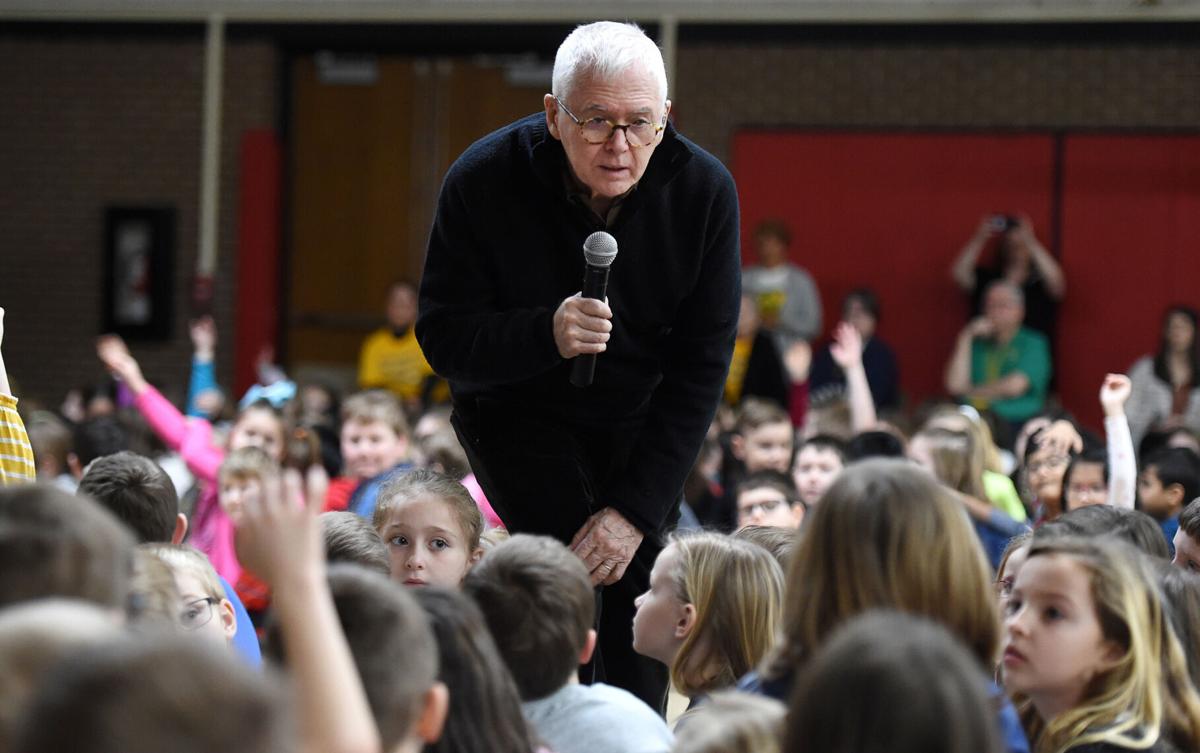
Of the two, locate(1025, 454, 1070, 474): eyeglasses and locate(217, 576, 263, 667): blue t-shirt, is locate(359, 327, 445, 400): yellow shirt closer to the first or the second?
locate(1025, 454, 1070, 474): eyeglasses

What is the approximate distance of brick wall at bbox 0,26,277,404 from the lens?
10.9 metres

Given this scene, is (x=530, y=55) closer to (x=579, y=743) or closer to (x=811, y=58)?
(x=811, y=58)

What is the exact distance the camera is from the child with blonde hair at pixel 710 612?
3.01 metres

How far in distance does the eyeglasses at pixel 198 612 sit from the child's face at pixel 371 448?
9.29 ft

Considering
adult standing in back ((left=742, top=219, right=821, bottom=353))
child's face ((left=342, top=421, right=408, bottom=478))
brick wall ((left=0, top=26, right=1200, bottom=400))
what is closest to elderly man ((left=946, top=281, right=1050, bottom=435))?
adult standing in back ((left=742, top=219, right=821, bottom=353))

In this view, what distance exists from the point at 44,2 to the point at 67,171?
1133mm

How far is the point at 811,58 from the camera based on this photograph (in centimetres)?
1023

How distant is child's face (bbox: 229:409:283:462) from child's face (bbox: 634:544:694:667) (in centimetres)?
337

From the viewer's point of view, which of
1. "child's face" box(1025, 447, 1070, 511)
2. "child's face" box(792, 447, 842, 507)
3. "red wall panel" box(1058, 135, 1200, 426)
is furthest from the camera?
"red wall panel" box(1058, 135, 1200, 426)

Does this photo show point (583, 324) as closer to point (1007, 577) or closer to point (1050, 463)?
point (1007, 577)

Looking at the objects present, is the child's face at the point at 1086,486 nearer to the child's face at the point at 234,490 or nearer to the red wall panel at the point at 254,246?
the child's face at the point at 234,490

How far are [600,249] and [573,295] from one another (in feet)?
0.63

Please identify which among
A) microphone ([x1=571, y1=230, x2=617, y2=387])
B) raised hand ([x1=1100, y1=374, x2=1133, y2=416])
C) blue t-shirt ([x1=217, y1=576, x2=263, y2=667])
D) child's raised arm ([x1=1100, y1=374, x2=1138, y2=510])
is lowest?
blue t-shirt ([x1=217, y1=576, x2=263, y2=667])

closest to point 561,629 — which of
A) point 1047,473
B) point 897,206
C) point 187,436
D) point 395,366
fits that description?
point 1047,473
